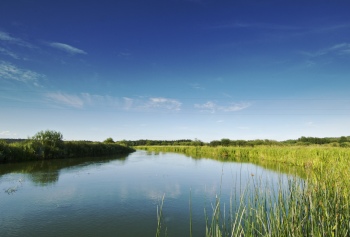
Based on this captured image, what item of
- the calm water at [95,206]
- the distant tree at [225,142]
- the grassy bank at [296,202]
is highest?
the distant tree at [225,142]

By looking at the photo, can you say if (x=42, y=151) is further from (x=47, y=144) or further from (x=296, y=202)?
(x=296, y=202)

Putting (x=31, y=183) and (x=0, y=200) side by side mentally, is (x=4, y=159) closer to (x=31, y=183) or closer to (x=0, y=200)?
(x=31, y=183)

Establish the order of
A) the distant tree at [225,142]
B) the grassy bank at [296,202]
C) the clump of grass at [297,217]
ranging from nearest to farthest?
the clump of grass at [297,217] < the grassy bank at [296,202] < the distant tree at [225,142]

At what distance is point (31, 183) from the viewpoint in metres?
10.1

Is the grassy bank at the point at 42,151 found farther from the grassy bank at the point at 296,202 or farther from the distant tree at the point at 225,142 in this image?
the distant tree at the point at 225,142

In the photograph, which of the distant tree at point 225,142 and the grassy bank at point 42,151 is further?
the distant tree at point 225,142

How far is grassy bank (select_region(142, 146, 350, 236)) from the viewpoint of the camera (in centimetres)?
304

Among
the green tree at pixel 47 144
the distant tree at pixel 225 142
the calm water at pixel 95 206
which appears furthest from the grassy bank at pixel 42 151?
the distant tree at pixel 225 142

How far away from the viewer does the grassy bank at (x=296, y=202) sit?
9.97ft

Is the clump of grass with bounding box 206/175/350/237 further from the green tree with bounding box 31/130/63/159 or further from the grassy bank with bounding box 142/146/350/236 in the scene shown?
the green tree with bounding box 31/130/63/159

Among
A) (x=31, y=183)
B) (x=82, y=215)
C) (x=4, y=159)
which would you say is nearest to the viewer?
(x=82, y=215)

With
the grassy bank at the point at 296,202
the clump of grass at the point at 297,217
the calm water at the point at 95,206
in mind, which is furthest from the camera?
the calm water at the point at 95,206

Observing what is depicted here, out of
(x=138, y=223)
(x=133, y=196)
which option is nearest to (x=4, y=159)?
(x=133, y=196)

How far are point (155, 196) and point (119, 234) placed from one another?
3.56 m
